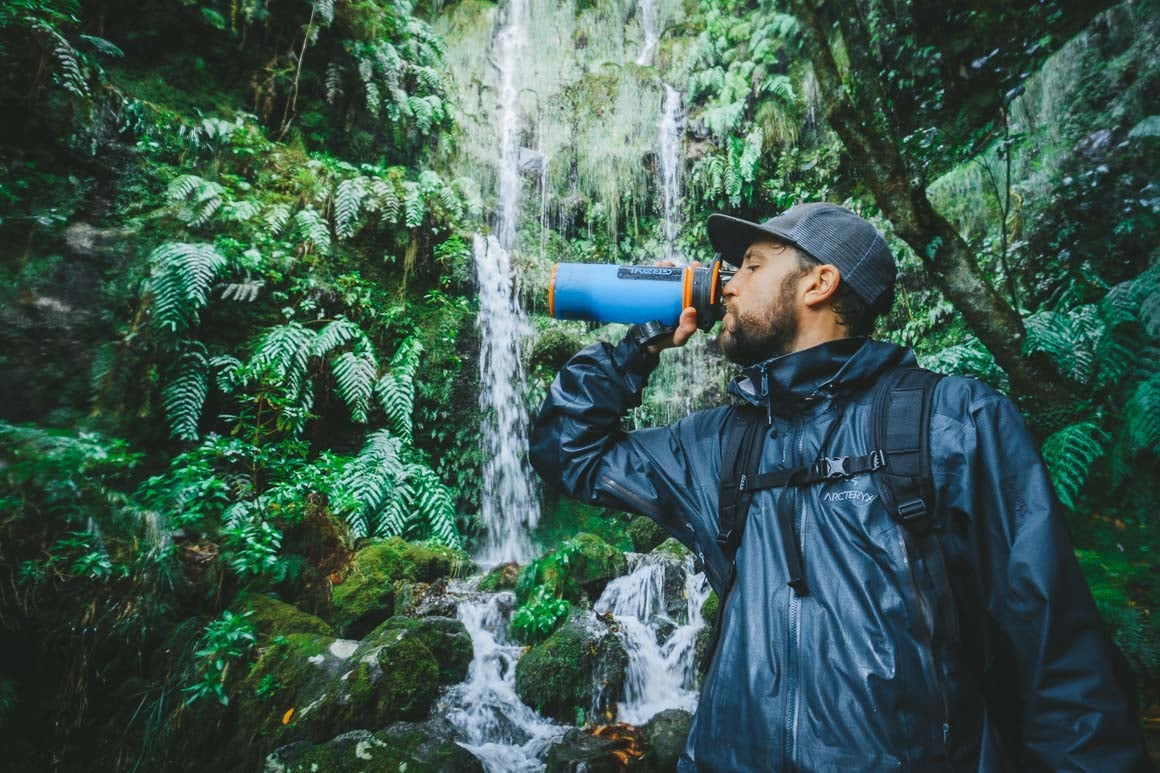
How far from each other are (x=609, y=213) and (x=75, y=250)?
924cm

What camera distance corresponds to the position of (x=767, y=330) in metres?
1.59

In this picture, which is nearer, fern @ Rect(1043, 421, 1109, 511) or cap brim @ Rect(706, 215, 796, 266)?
cap brim @ Rect(706, 215, 796, 266)

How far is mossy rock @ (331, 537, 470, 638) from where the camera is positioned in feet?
16.3

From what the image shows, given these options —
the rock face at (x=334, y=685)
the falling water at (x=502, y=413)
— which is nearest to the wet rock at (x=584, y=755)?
the rock face at (x=334, y=685)

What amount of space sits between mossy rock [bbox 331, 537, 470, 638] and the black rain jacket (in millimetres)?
4475

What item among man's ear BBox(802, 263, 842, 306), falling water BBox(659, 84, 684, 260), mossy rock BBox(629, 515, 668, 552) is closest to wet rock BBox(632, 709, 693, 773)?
man's ear BBox(802, 263, 842, 306)

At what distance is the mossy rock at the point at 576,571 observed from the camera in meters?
5.70

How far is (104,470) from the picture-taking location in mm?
3879

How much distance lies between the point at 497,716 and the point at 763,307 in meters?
4.01

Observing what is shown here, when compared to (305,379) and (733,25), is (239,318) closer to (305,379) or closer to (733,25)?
(305,379)

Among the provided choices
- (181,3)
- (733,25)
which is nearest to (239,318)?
(181,3)

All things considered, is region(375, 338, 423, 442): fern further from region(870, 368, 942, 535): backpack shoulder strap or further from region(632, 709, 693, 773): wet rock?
region(870, 368, 942, 535): backpack shoulder strap

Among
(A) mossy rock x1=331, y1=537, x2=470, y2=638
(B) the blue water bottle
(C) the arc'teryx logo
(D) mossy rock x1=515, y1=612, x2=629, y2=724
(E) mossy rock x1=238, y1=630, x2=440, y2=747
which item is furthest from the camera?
(A) mossy rock x1=331, y1=537, x2=470, y2=638

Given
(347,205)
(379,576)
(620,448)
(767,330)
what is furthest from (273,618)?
(347,205)
